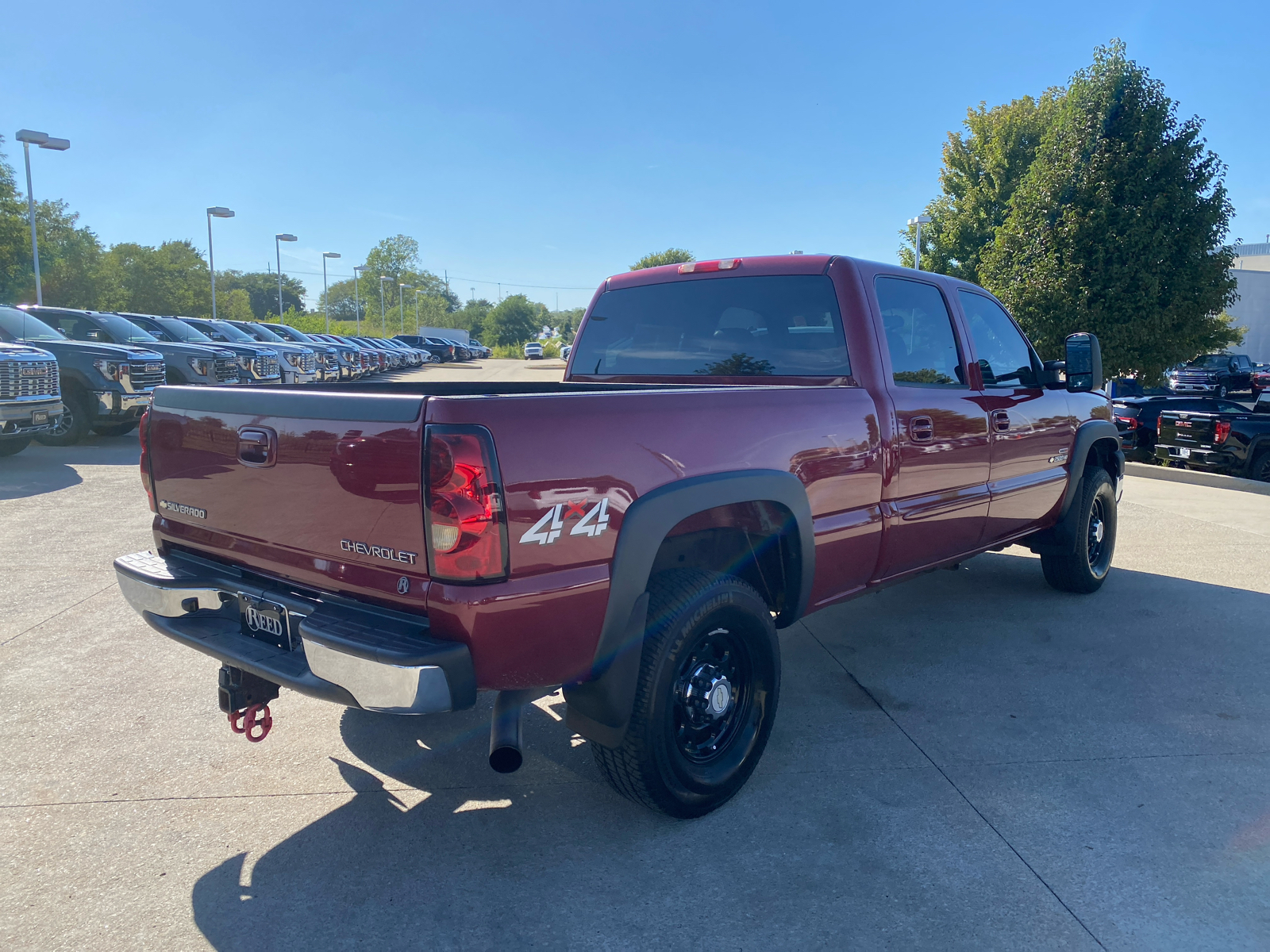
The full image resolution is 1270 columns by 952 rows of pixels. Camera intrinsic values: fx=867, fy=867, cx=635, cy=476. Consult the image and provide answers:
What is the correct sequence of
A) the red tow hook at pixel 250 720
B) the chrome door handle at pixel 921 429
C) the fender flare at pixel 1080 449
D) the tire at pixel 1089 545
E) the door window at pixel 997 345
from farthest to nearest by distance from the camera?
1. the tire at pixel 1089 545
2. the fender flare at pixel 1080 449
3. the door window at pixel 997 345
4. the chrome door handle at pixel 921 429
5. the red tow hook at pixel 250 720

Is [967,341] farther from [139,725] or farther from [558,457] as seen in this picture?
[139,725]

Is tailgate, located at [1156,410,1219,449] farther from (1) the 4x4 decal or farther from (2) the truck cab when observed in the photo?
(2) the truck cab

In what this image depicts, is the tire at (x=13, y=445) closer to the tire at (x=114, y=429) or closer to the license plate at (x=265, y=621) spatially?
the tire at (x=114, y=429)

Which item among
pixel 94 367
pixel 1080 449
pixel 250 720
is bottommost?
pixel 250 720

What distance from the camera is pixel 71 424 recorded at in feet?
38.8

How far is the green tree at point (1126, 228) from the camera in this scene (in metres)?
14.2

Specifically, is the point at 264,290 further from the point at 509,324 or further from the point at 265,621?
the point at 265,621

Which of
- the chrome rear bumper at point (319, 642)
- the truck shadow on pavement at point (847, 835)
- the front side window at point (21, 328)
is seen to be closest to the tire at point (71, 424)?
the front side window at point (21, 328)

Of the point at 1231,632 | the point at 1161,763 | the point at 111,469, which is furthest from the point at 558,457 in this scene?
the point at 111,469

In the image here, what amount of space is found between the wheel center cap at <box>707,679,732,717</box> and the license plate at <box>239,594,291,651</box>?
141 cm

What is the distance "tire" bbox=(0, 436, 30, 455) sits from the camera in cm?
1042

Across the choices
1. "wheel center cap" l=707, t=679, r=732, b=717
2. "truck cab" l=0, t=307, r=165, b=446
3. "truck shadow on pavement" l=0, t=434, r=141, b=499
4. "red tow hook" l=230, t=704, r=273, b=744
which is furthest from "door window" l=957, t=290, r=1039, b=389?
"truck cab" l=0, t=307, r=165, b=446

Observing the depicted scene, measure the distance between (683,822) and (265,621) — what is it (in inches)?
61.2

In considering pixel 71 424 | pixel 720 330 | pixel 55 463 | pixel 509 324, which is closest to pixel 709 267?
pixel 720 330
